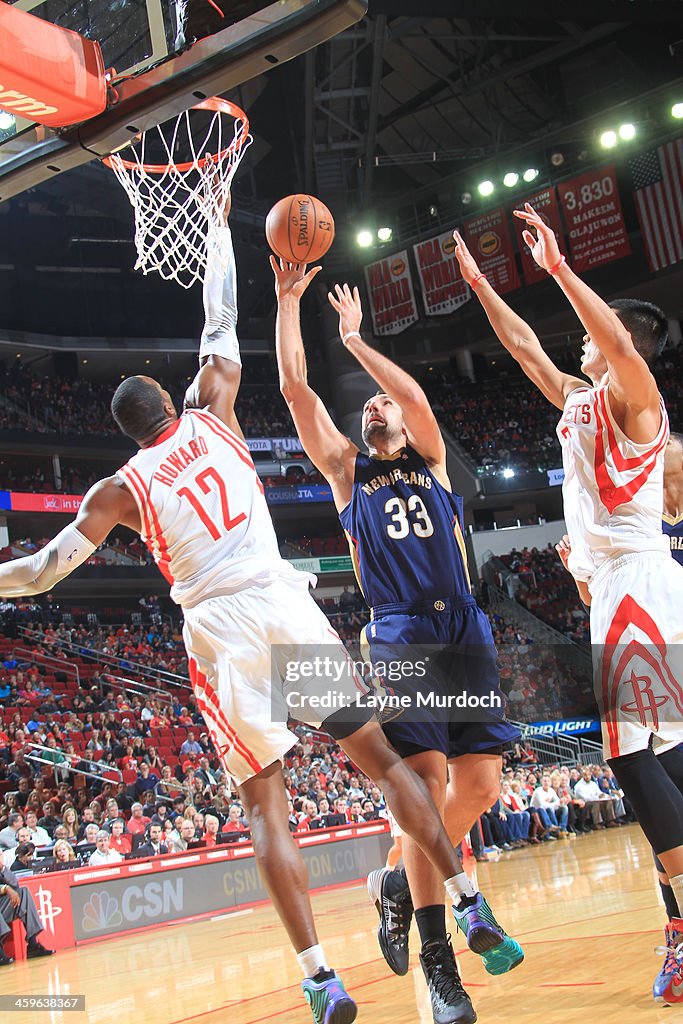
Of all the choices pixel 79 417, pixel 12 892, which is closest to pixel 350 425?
pixel 79 417

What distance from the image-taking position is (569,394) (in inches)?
173

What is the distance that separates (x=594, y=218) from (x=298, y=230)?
2243 centimetres

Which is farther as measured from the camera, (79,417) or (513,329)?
(79,417)

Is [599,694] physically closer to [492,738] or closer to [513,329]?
[492,738]

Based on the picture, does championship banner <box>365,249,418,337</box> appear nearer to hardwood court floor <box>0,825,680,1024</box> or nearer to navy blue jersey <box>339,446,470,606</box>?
hardwood court floor <box>0,825,680,1024</box>

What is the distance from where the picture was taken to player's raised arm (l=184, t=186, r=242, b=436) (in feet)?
14.0

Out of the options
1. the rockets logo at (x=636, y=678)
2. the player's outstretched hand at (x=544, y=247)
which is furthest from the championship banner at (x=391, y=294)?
the rockets logo at (x=636, y=678)

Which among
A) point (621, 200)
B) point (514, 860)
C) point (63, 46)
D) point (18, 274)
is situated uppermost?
point (18, 274)

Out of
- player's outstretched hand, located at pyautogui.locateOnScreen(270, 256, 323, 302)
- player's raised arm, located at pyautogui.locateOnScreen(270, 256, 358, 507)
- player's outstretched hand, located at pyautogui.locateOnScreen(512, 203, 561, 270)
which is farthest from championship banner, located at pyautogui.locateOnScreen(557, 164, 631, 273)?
player's outstretched hand, located at pyautogui.locateOnScreen(512, 203, 561, 270)

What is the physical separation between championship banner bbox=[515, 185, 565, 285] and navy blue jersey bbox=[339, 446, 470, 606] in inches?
885

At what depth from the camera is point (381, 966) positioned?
591 cm

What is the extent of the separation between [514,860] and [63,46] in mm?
12940

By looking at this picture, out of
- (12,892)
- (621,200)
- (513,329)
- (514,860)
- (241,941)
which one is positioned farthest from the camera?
(621,200)

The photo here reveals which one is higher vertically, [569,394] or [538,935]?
[569,394]
